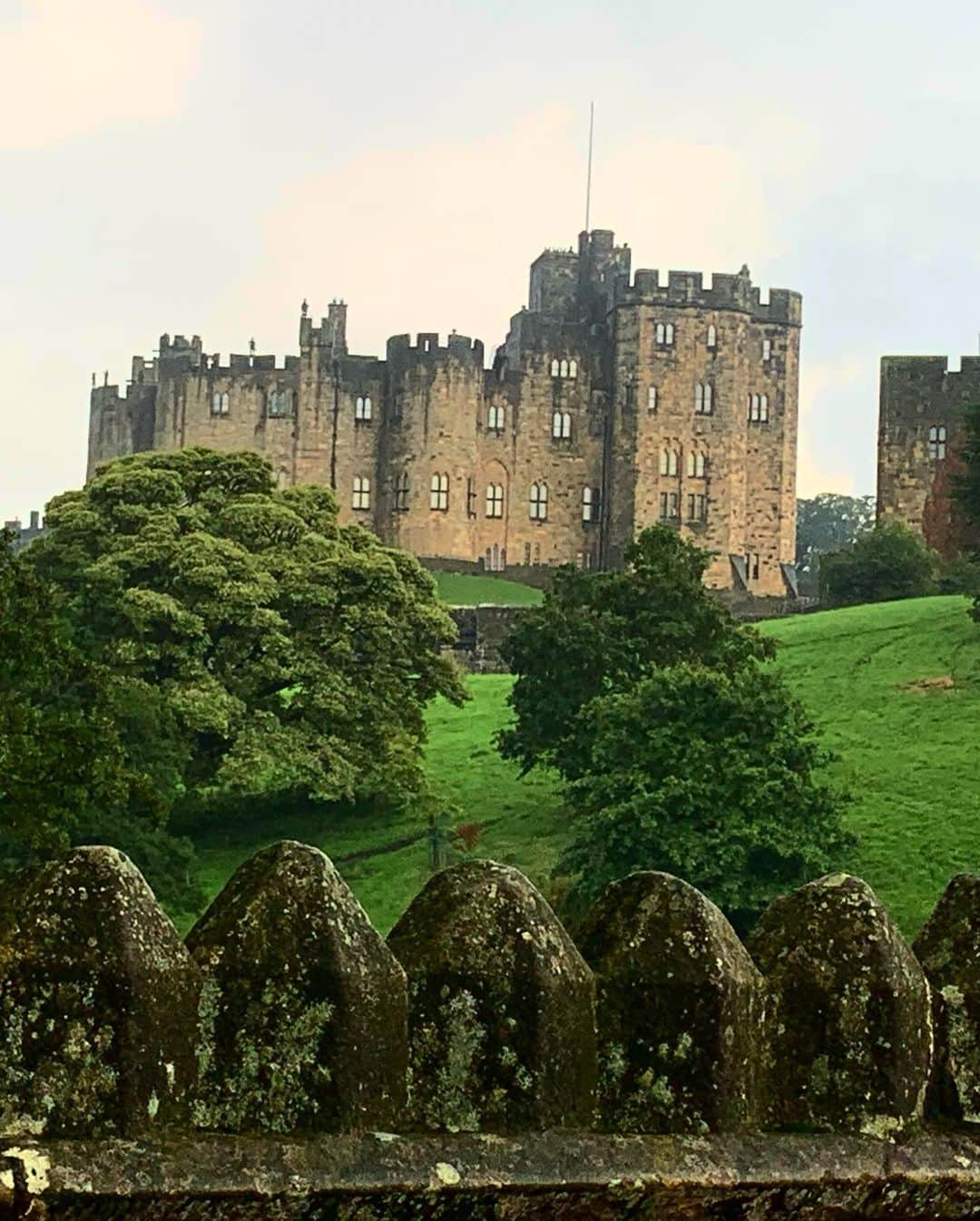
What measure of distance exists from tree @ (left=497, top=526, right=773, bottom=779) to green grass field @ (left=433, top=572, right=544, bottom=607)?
4238 centimetres

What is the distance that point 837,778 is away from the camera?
172 ft

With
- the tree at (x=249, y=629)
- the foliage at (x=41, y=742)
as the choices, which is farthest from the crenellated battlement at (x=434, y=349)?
the foliage at (x=41, y=742)

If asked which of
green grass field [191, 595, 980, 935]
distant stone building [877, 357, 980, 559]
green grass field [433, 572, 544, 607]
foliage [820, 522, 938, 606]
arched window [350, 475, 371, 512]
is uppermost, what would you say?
distant stone building [877, 357, 980, 559]

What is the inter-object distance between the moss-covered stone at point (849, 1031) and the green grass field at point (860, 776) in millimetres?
34234

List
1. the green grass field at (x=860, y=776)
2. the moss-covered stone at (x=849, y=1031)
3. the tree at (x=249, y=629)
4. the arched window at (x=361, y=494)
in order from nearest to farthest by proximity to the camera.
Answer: the moss-covered stone at (x=849, y=1031) < the green grass field at (x=860, y=776) < the tree at (x=249, y=629) < the arched window at (x=361, y=494)

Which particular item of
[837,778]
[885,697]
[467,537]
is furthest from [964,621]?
[467,537]

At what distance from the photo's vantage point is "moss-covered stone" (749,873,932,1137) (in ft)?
19.6

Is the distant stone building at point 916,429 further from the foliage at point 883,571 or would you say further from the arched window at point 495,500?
the arched window at point 495,500

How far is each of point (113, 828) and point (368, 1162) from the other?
33.6m

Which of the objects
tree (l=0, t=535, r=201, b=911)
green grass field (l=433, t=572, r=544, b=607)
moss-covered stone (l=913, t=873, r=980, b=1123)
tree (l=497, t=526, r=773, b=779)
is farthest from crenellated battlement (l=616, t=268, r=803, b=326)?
moss-covered stone (l=913, t=873, r=980, b=1123)

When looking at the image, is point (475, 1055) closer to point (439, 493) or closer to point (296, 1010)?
point (296, 1010)

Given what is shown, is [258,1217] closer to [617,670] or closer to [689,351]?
[617,670]

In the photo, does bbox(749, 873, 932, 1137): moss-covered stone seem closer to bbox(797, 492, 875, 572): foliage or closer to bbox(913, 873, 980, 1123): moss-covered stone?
bbox(913, 873, 980, 1123): moss-covered stone

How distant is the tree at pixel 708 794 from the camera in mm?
39875
